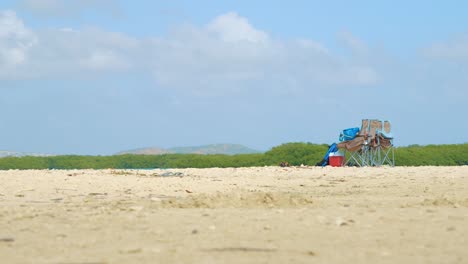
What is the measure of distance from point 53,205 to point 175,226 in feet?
9.48

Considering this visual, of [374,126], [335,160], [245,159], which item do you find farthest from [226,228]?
[245,159]

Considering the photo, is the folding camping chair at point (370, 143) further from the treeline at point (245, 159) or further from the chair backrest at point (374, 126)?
the treeline at point (245, 159)

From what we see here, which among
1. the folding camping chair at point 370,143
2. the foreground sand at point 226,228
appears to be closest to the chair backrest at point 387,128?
the folding camping chair at point 370,143

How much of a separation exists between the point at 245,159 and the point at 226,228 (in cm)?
2280

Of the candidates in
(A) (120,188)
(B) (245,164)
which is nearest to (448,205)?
(A) (120,188)

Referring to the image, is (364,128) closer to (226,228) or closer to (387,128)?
(387,128)

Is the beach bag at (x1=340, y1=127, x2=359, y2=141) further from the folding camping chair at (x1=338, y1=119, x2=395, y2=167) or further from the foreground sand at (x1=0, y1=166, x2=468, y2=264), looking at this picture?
the foreground sand at (x1=0, y1=166, x2=468, y2=264)

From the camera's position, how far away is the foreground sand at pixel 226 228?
4.92 metres

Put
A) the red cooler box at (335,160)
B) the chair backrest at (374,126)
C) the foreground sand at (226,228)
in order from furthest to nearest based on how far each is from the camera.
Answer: the chair backrest at (374,126) → the red cooler box at (335,160) → the foreground sand at (226,228)

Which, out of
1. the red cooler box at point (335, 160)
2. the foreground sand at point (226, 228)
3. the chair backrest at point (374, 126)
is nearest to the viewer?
the foreground sand at point (226, 228)

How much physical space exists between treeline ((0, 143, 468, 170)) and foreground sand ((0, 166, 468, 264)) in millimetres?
16091

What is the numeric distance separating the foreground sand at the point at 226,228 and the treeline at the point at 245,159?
52.8 feet

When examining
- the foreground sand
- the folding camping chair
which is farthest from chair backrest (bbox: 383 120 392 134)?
the foreground sand

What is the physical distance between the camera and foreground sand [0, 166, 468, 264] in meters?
4.92
